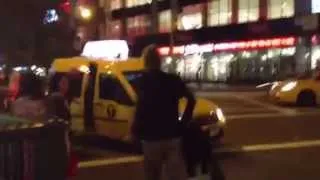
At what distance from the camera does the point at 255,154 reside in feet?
47.9

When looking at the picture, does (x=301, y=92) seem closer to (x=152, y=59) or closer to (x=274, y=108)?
(x=274, y=108)

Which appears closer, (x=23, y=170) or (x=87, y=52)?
(x=23, y=170)

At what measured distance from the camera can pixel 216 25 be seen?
197 ft

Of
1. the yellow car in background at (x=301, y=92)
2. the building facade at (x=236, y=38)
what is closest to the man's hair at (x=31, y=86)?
the yellow car in background at (x=301, y=92)

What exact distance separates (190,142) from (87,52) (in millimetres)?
20627

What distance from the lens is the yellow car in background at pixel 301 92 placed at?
2704cm

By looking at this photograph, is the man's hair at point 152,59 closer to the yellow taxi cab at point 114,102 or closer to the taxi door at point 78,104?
the yellow taxi cab at point 114,102

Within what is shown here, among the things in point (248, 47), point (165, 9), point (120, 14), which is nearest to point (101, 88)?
point (248, 47)

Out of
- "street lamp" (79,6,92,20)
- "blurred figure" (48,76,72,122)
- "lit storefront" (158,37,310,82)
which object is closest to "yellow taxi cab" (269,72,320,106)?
"street lamp" (79,6,92,20)

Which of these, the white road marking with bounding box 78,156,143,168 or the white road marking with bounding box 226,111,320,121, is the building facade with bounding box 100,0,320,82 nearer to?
the white road marking with bounding box 226,111,320,121

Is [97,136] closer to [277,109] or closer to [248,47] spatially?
[277,109]

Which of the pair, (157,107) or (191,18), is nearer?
(157,107)

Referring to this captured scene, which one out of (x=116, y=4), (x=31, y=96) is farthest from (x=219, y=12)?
(x=31, y=96)

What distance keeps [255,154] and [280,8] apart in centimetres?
4018
